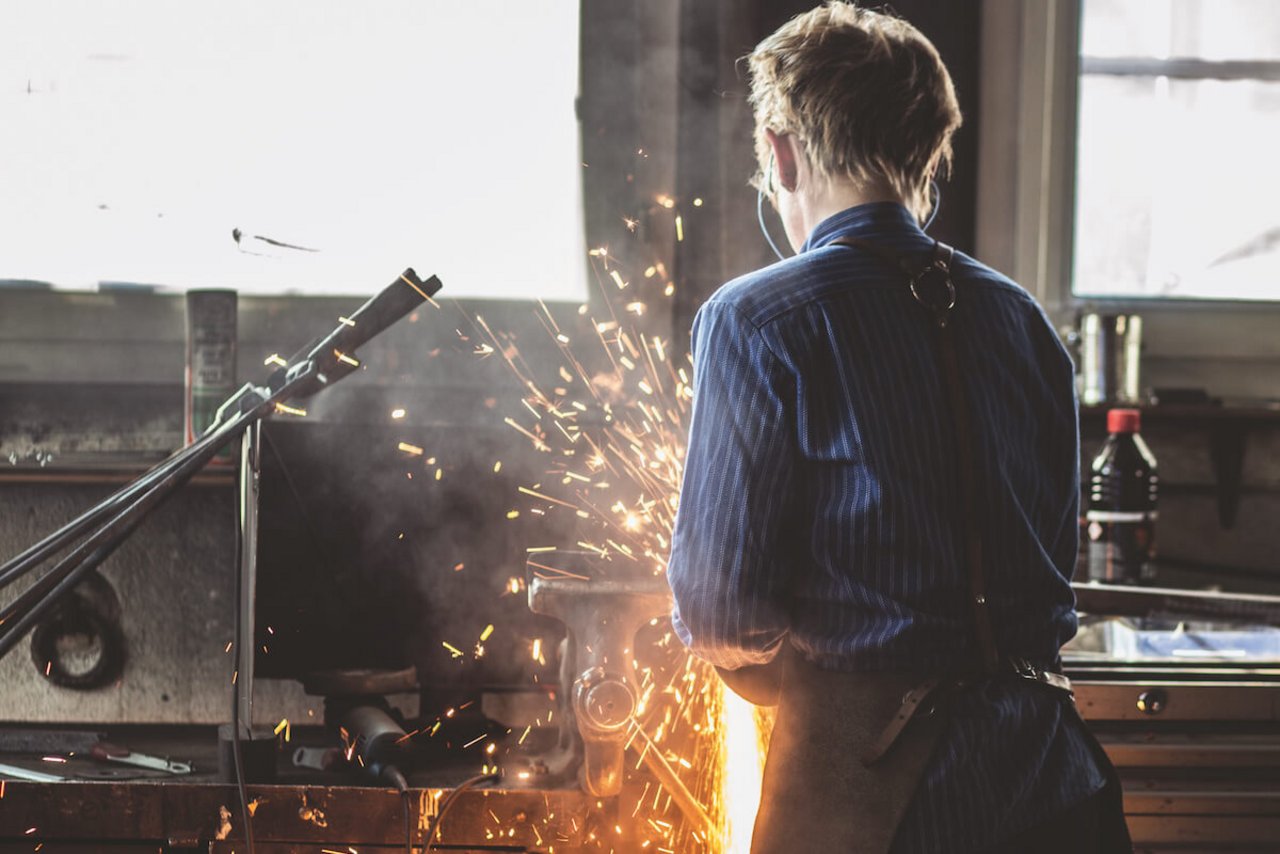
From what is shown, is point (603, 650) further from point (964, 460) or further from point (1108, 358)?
point (1108, 358)

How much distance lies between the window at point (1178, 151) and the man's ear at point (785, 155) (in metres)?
1.38

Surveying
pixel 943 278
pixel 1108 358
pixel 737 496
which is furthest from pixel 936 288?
pixel 1108 358

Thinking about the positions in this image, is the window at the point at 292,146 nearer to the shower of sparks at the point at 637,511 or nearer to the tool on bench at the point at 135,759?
the shower of sparks at the point at 637,511

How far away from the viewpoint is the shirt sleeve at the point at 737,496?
40.4 inches

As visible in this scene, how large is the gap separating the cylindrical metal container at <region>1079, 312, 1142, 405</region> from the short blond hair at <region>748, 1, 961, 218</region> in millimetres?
1178

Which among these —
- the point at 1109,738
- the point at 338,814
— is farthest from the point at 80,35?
the point at 1109,738

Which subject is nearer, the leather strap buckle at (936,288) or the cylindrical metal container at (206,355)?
the leather strap buckle at (936,288)

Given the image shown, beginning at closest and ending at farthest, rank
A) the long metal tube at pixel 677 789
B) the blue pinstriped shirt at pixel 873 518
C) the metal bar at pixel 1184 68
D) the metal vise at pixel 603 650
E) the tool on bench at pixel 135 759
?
the blue pinstriped shirt at pixel 873 518 < the metal vise at pixel 603 650 < the long metal tube at pixel 677 789 < the tool on bench at pixel 135 759 < the metal bar at pixel 1184 68

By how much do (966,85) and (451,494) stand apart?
133 cm

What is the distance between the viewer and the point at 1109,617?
6.32 ft

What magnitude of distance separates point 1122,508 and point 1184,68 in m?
Result: 1.03

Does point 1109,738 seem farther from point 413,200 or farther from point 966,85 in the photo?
point 413,200

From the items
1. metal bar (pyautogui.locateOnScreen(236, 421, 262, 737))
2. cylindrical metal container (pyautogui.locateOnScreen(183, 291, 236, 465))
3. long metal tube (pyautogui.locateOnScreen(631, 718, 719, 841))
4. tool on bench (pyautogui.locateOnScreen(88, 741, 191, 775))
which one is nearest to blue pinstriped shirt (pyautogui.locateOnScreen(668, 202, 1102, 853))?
long metal tube (pyautogui.locateOnScreen(631, 718, 719, 841))

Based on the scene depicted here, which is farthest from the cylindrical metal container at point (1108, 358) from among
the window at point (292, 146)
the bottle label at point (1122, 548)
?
the window at point (292, 146)
